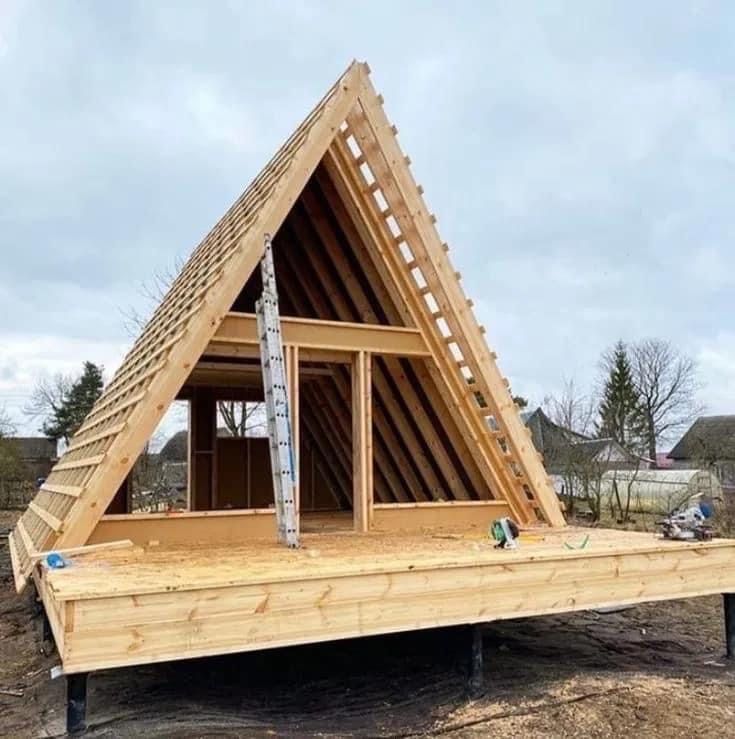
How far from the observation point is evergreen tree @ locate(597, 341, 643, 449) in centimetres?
2254

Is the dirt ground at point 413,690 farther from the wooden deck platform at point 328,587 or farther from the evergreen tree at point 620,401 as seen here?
the evergreen tree at point 620,401

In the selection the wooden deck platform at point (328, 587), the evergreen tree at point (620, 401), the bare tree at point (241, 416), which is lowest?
the wooden deck platform at point (328, 587)

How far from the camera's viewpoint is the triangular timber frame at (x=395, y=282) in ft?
17.1

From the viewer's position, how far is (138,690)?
14.3ft

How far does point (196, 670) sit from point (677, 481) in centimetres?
1235

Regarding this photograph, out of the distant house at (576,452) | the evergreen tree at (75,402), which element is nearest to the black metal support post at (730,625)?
the distant house at (576,452)

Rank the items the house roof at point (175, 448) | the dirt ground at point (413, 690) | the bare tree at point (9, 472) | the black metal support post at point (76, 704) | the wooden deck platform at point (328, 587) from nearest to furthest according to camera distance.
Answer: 1. the wooden deck platform at point (328, 587)
2. the black metal support post at point (76, 704)
3. the dirt ground at point (413, 690)
4. the bare tree at point (9, 472)
5. the house roof at point (175, 448)

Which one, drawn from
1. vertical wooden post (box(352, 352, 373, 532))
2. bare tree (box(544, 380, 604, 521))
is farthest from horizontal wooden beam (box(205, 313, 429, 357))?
bare tree (box(544, 380, 604, 521))

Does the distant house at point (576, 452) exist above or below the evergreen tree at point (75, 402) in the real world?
below

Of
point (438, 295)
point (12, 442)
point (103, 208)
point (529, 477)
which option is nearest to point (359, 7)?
point (438, 295)

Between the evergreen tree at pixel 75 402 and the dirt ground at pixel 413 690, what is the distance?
67.3 ft

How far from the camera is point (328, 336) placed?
6.21 meters

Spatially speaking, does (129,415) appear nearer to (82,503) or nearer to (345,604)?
(82,503)

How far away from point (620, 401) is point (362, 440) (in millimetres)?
22159
